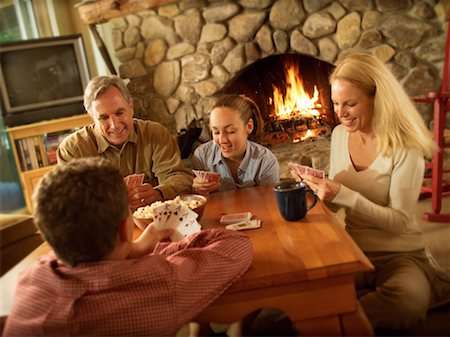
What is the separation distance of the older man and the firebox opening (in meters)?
2.03

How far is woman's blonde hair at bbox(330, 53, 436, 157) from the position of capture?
1563mm

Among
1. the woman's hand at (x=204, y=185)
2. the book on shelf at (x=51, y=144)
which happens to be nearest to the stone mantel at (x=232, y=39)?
the book on shelf at (x=51, y=144)

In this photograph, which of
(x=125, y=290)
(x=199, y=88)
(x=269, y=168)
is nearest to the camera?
(x=125, y=290)

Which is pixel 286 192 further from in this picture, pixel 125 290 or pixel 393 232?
pixel 125 290

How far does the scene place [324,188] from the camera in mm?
1520

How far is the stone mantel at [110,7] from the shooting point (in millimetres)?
3865

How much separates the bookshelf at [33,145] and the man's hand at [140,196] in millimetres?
2707

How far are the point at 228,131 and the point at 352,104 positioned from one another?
0.66 meters

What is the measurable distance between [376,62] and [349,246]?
30.4 inches

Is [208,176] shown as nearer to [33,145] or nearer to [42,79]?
[33,145]

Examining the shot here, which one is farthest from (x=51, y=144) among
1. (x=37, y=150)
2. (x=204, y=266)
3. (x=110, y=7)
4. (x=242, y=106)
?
(x=204, y=266)

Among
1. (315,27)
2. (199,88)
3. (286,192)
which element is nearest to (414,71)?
(315,27)

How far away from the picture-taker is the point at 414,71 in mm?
3473

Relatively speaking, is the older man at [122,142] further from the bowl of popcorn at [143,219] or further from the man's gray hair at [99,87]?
Result: the bowl of popcorn at [143,219]
